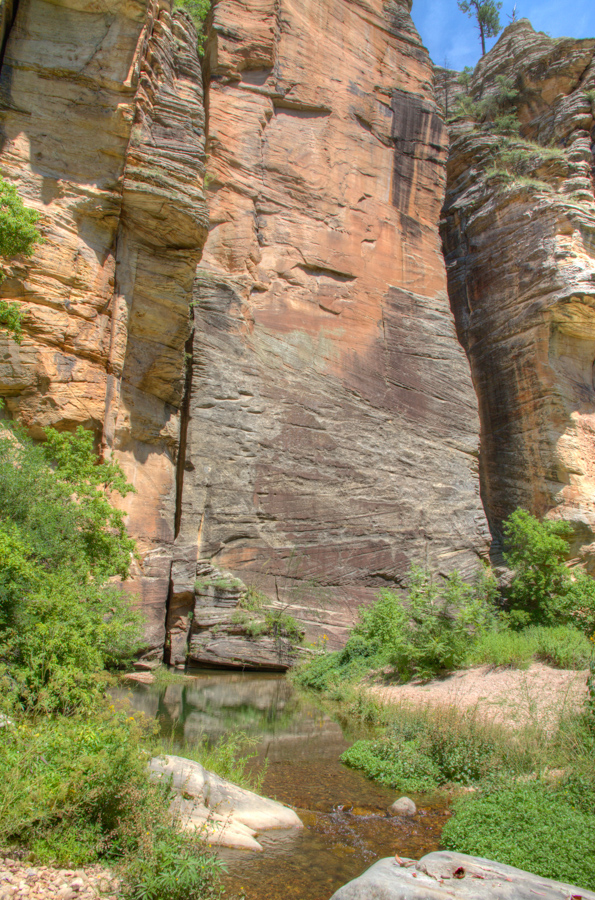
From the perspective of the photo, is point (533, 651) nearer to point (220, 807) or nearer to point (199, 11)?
point (220, 807)

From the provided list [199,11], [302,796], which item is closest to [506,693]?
[302,796]

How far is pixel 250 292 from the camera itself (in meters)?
20.0

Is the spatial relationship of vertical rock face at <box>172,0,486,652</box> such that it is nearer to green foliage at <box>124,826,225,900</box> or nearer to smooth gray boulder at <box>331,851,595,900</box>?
green foliage at <box>124,826,225,900</box>

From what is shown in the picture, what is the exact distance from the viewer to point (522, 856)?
493 cm

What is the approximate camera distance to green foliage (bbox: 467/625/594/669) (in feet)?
38.2

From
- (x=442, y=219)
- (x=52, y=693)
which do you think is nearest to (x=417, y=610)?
(x=52, y=693)

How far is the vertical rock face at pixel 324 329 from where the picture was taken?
58.0 ft

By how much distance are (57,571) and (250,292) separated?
501 inches

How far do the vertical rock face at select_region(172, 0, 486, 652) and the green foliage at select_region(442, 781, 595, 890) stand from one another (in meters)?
11.1

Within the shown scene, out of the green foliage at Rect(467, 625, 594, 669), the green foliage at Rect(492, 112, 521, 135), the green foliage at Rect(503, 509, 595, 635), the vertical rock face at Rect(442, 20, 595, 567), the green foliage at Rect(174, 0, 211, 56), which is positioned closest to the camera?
the green foliage at Rect(467, 625, 594, 669)

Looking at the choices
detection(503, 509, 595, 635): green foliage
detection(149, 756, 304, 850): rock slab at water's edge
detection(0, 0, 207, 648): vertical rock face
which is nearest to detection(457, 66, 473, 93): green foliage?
detection(0, 0, 207, 648): vertical rock face

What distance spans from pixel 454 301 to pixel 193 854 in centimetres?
2525

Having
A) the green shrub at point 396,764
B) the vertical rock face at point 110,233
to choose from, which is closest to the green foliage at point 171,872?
the green shrub at point 396,764

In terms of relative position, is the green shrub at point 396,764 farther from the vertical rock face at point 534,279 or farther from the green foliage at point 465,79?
the green foliage at point 465,79
